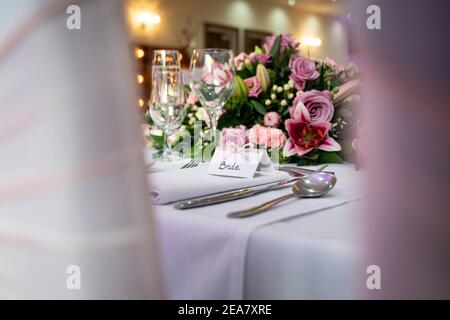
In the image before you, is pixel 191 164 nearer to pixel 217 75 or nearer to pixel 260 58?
pixel 217 75

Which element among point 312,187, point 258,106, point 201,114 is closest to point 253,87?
point 258,106

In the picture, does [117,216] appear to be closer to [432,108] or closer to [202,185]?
[432,108]

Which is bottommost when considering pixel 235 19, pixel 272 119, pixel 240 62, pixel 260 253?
pixel 260 253

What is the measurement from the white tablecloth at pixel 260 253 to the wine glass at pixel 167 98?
0.48m

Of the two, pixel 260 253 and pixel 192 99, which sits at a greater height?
pixel 192 99

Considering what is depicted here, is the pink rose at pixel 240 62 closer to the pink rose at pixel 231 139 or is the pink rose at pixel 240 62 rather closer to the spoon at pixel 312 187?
the pink rose at pixel 231 139

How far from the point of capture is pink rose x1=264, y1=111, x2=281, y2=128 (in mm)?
1047

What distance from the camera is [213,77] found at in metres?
0.96

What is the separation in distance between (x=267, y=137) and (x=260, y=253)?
49 centimetres

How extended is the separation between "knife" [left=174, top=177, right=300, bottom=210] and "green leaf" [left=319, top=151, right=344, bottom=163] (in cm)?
24

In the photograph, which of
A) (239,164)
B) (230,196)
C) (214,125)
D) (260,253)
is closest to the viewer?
(260,253)

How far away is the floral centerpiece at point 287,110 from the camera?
0.93m

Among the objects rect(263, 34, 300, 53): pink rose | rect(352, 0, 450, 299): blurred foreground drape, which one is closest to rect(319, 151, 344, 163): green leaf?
rect(263, 34, 300, 53): pink rose

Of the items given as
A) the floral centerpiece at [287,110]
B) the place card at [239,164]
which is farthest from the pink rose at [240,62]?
the place card at [239,164]
